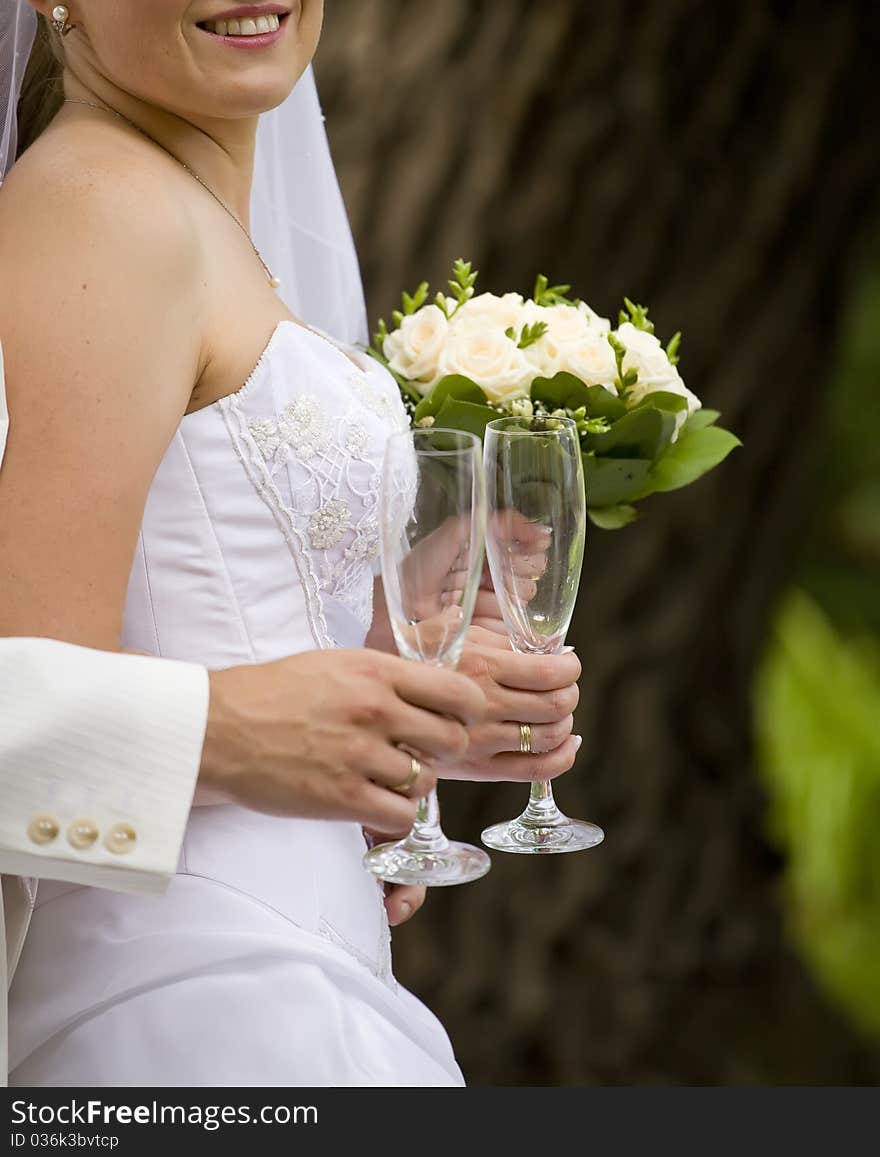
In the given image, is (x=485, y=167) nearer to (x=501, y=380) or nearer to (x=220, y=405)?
(x=501, y=380)

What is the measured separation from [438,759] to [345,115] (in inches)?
99.4

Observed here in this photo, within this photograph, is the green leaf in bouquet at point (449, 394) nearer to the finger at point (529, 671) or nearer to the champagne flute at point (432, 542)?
the finger at point (529, 671)

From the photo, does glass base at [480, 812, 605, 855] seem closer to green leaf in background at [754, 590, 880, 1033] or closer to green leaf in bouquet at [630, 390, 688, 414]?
green leaf in bouquet at [630, 390, 688, 414]

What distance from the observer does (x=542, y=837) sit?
1.82 meters

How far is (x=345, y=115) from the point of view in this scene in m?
3.64

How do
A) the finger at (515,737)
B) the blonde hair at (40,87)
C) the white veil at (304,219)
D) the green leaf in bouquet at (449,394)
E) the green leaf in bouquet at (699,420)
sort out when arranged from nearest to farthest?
the finger at (515,737) < the blonde hair at (40,87) < the green leaf in bouquet at (449,394) < the green leaf in bouquet at (699,420) < the white veil at (304,219)

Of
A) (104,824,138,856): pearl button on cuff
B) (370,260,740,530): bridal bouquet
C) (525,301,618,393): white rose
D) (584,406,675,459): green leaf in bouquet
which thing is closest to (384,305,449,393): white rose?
(370,260,740,530): bridal bouquet

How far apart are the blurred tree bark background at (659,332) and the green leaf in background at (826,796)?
14cm

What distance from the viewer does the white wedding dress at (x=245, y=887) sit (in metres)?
1.58

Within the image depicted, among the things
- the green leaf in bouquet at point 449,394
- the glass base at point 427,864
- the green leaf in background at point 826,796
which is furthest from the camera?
the green leaf in background at point 826,796

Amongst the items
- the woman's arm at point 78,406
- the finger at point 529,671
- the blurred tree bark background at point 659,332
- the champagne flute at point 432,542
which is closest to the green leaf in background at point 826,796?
the blurred tree bark background at point 659,332

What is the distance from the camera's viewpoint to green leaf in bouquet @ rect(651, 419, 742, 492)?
213 centimetres

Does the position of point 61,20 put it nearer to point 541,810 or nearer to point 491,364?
point 491,364

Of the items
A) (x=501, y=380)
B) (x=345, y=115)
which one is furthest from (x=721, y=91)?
(x=501, y=380)
